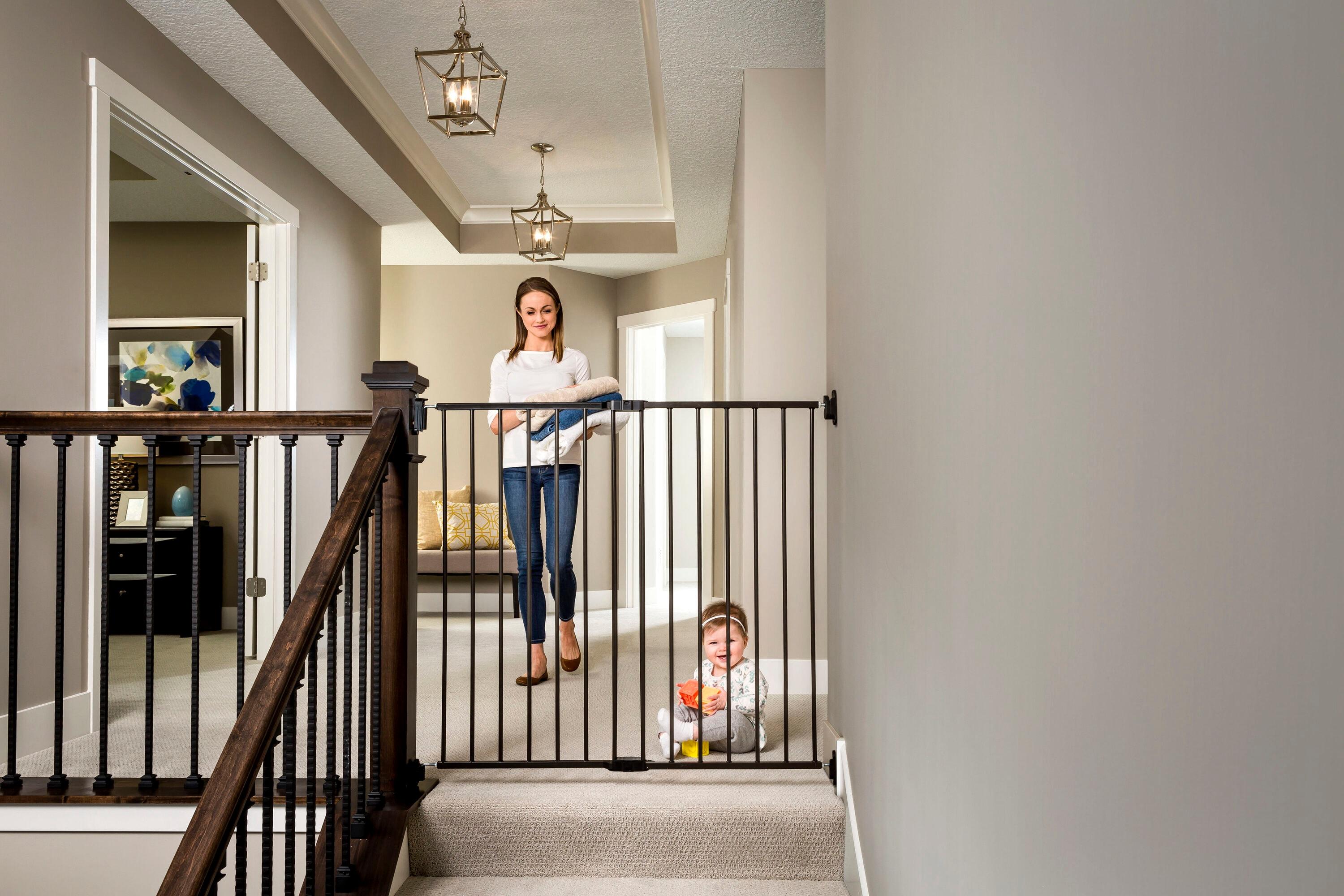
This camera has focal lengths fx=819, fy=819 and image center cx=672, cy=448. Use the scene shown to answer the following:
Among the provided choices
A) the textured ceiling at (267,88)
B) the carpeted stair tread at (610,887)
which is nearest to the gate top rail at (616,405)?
the carpeted stair tread at (610,887)

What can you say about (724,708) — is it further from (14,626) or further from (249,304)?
(249,304)

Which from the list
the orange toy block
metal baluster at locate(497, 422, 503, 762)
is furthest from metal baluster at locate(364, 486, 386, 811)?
the orange toy block

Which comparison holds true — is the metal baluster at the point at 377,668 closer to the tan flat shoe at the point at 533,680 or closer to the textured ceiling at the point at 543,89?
Result: the tan flat shoe at the point at 533,680

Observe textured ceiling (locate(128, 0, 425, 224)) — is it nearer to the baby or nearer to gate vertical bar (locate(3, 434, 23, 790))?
gate vertical bar (locate(3, 434, 23, 790))

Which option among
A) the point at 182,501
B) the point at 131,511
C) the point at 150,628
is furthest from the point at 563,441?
the point at 131,511

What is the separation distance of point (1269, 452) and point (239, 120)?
3.87 m

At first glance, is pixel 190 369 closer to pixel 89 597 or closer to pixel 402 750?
pixel 89 597

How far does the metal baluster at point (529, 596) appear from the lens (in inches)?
79.2

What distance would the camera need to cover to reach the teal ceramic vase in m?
4.52

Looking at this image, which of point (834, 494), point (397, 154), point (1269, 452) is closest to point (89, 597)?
point (834, 494)

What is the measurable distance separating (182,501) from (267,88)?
2.46 m

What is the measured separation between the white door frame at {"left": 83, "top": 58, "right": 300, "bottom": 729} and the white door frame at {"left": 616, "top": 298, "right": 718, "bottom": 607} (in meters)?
2.53

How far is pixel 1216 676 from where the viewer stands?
428 mm

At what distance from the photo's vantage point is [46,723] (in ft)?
7.61
